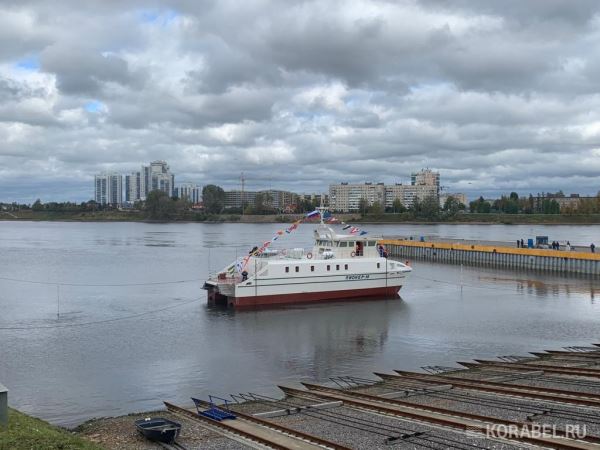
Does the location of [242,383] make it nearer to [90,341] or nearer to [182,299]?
[90,341]

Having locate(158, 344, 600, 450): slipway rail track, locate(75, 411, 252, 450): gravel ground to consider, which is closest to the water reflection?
locate(158, 344, 600, 450): slipway rail track

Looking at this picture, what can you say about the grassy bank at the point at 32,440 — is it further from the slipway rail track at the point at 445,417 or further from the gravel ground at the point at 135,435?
the slipway rail track at the point at 445,417

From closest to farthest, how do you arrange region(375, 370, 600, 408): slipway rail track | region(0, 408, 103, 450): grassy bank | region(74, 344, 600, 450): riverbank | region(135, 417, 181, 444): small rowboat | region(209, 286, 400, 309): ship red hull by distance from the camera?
region(0, 408, 103, 450): grassy bank < region(74, 344, 600, 450): riverbank < region(135, 417, 181, 444): small rowboat < region(375, 370, 600, 408): slipway rail track < region(209, 286, 400, 309): ship red hull

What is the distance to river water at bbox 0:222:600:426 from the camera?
87.8 feet

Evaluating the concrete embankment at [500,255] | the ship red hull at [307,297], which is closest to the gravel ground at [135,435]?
the ship red hull at [307,297]

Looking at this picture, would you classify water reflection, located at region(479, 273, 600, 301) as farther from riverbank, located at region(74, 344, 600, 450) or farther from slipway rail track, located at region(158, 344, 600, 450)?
riverbank, located at region(74, 344, 600, 450)

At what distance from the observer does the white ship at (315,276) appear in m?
47.6

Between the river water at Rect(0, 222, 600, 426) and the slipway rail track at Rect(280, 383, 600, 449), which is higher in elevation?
the slipway rail track at Rect(280, 383, 600, 449)

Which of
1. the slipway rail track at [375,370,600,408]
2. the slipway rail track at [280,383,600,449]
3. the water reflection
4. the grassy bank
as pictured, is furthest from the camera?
the water reflection

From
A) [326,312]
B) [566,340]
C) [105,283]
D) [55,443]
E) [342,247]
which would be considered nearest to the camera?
[55,443]

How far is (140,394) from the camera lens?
83.5 ft

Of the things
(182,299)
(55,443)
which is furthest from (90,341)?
(55,443)

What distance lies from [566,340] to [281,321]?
727 inches

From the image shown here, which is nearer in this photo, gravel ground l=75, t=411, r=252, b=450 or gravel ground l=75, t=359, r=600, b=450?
gravel ground l=75, t=359, r=600, b=450
